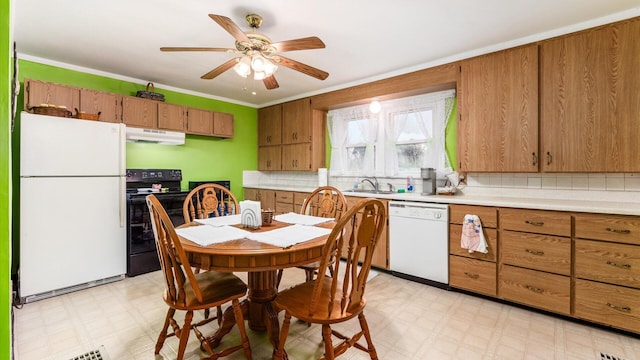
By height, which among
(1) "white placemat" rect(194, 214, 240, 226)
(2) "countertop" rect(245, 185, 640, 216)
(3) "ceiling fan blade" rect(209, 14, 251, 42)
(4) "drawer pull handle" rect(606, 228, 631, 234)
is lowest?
(4) "drawer pull handle" rect(606, 228, 631, 234)

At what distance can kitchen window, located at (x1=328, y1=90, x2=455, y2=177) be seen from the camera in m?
3.45

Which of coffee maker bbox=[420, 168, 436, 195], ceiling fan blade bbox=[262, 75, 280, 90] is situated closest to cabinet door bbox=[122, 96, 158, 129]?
ceiling fan blade bbox=[262, 75, 280, 90]

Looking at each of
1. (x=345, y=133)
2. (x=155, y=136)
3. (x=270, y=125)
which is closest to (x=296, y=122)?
(x=270, y=125)

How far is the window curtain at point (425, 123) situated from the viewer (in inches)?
134

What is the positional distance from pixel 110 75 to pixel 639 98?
5.14 meters

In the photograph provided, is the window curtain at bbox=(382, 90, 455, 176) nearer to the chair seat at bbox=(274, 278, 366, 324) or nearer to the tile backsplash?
the tile backsplash

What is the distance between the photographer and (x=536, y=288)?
2367mm

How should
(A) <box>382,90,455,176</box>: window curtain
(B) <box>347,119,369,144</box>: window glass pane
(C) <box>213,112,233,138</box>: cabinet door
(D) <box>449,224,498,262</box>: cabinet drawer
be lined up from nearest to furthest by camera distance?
1. (D) <box>449,224,498,262</box>: cabinet drawer
2. (A) <box>382,90,455,176</box>: window curtain
3. (B) <box>347,119,369,144</box>: window glass pane
4. (C) <box>213,112,233,138</box>: cabinet door

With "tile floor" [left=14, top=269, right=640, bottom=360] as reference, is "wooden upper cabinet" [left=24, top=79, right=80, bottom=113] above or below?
above

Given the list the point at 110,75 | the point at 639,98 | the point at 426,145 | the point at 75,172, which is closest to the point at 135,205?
the point at 75,172

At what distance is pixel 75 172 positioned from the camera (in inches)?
110

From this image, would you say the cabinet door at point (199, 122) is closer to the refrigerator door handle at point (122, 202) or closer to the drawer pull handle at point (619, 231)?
the refrigerator door handle at point (122, 202)

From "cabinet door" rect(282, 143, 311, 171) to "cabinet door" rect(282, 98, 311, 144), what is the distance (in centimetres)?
9

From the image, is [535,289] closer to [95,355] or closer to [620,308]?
[620,308]
